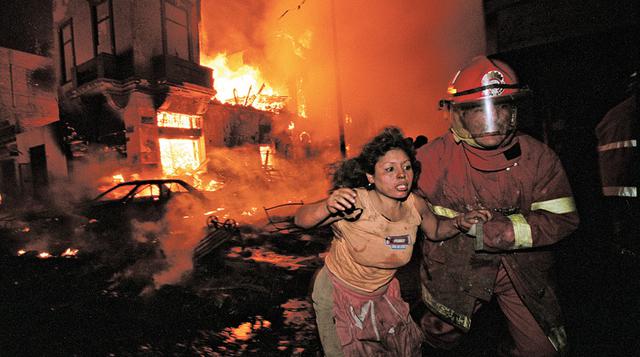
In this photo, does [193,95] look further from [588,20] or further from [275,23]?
[275,23]

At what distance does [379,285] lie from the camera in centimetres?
229

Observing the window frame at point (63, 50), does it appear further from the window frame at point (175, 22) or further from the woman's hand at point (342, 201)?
the woman's hand at point (342, 201)

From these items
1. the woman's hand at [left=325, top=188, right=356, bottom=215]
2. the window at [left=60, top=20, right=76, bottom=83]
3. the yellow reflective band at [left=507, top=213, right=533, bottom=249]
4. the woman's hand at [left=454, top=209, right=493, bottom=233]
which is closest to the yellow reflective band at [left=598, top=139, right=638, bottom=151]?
the yellow reflective band at [left=507, top=213, right=533, bottom=249]

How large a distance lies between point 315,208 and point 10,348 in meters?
4.14

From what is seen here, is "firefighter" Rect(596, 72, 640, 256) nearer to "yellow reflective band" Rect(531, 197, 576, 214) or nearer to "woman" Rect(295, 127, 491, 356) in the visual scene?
"yellow reflective band" Rect(531, 197, 576, 214)

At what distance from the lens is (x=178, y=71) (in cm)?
1496

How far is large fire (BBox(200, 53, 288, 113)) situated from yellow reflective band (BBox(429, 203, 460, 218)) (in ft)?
80.5

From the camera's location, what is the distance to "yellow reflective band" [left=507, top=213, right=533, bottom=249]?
2.21 meters

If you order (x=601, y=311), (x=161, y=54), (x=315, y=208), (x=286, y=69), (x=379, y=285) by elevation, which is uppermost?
Result: (x=286, y=69)

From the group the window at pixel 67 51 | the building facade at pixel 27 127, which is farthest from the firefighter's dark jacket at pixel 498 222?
the window at pixel 67 51

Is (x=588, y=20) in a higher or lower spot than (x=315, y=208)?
higher

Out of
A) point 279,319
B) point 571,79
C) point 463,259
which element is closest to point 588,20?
point 571,79

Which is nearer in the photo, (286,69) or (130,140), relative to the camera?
(130,140)

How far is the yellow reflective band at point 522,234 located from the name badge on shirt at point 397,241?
29.5 inches
